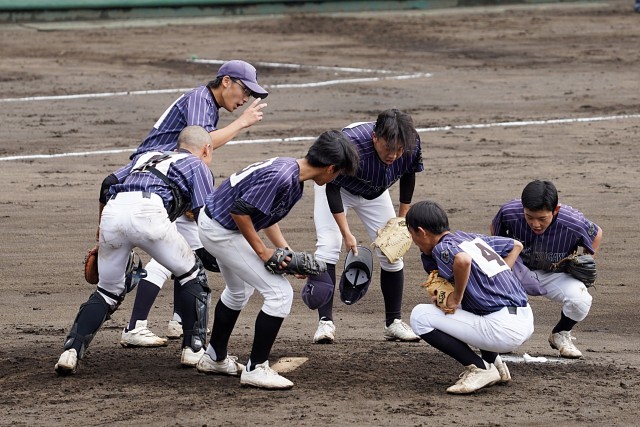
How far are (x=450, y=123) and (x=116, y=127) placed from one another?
4.44 meters

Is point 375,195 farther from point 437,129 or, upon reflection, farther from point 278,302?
point 437,129

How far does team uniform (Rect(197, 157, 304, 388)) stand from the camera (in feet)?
21.1

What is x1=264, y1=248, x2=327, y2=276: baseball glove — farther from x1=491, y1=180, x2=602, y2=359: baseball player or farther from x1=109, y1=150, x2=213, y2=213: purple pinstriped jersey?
x1=491, y1=180, x2=602, y2=359: baseball player

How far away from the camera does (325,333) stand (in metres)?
7.92

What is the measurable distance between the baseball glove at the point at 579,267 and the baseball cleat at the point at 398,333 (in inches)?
43.8

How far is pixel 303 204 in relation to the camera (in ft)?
39.4

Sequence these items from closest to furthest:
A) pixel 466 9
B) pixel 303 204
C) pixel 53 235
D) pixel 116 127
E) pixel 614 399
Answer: pixel 614 399 → pixel 53 235 → pixel 303 204 → pixel 116 127 → pixel 466 9

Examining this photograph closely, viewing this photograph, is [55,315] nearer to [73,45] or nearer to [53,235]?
[53,235]

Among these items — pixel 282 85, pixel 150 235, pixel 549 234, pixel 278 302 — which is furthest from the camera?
pixel 282 85

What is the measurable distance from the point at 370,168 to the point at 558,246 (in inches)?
51.9

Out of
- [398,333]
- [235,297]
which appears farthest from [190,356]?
[398,333]

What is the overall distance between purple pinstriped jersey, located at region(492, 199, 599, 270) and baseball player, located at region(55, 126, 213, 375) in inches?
74.9

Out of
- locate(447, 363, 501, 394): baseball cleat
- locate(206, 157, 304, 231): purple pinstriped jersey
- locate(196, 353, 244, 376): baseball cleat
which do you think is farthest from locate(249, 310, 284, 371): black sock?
locate(447, 363, 501, 394): baseball cleat

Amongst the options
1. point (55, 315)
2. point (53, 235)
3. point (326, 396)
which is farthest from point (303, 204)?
point (326, 396)
